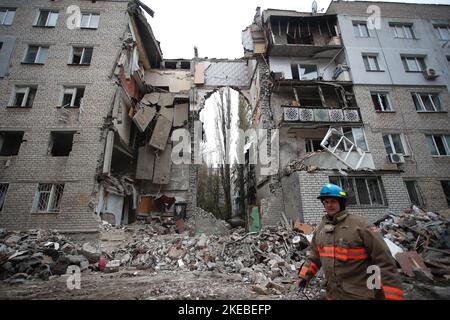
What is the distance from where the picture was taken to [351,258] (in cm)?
214

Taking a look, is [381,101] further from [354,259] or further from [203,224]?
[354,259]

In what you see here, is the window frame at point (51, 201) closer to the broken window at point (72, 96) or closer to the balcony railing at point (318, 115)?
the broken window at point (72, 96)

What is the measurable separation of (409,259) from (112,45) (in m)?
16.2

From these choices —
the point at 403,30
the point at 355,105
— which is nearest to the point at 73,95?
the point at 355,105

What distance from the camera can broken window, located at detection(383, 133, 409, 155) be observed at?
39.3 ft

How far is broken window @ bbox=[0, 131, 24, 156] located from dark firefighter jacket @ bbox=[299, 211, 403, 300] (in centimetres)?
1426

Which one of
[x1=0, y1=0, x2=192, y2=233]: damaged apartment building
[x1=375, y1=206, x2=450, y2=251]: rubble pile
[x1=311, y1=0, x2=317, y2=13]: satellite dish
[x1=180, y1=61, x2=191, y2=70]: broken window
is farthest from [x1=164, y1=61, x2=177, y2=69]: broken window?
[x1=375, y1=206, x2=450, y2=251]: rubble pile

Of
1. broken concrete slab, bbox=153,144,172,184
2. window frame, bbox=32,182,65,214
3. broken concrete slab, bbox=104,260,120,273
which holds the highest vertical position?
broken concrete slab, bbox=153,144,172,184

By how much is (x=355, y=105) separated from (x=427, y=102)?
5.13 m

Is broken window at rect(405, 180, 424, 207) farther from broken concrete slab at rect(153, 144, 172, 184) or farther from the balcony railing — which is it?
broken concrete slab at rect(153, 144, 172, 184)

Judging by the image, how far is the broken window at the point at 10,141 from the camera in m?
10.1

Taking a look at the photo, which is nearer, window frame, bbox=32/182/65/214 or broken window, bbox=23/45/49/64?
window frame, bbox=32/182/65/214
